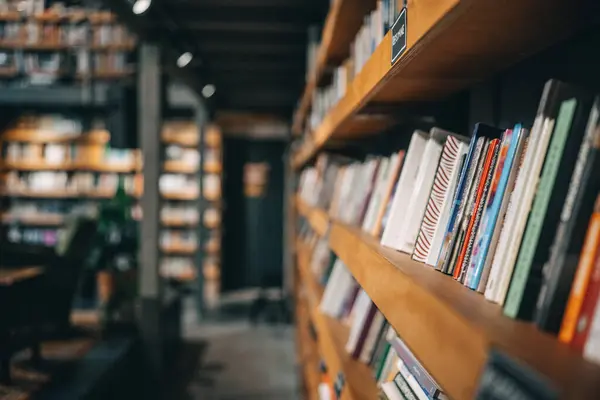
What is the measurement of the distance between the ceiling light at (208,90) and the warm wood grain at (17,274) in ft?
10.4

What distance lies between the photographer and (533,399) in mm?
391

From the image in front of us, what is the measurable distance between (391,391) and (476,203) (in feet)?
1.57

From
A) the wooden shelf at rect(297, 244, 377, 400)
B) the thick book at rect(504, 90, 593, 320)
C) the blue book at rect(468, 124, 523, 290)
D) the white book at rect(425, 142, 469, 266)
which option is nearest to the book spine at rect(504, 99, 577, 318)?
the thick book at rect(504, 90, 593, 320)

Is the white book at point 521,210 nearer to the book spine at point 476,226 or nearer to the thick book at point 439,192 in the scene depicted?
the book spine at point 476,226

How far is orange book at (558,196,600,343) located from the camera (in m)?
0.49

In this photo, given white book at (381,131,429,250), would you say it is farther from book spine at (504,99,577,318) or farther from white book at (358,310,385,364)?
book spine at (504,99,577,318)

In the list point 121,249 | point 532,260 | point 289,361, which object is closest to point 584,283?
point 532,260

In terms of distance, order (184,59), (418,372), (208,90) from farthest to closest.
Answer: (208,90) < (184,59) < (418,372)

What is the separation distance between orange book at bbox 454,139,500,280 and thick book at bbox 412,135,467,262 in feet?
0.36

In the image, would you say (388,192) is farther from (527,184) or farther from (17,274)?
(17,274)

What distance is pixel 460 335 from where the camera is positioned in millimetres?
522

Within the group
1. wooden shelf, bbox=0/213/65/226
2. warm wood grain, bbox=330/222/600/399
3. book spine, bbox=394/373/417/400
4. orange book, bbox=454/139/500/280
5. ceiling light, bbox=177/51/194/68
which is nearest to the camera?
warm wood grain, bbox=330/222/600/399

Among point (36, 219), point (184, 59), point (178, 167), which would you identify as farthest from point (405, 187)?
point (36, 219)

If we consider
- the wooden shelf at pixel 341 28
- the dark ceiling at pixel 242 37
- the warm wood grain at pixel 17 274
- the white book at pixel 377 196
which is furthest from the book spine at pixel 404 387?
the dark ceiling at pixel 242 37
